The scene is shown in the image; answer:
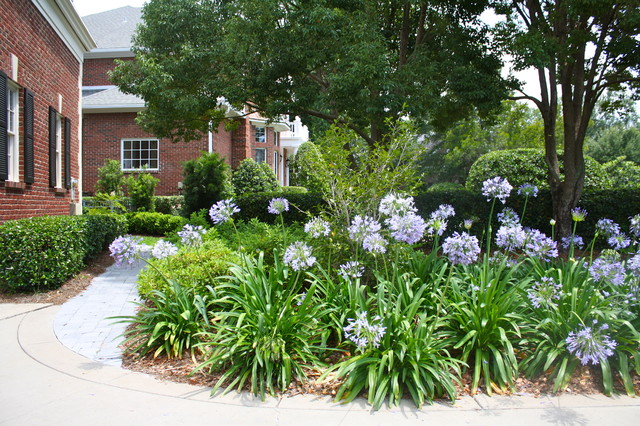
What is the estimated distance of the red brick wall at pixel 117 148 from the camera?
18.3m

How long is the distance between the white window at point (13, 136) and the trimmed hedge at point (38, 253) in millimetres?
1532

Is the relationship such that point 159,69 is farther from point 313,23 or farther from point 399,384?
point 399,384

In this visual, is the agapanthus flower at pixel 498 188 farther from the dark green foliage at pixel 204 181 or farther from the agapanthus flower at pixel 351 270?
the dark green foliage at pixel 204 181

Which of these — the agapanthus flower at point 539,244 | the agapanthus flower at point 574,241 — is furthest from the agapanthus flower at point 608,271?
the agapanthus flower at point 574,241

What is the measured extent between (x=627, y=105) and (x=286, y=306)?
10.8m

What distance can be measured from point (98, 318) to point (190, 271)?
4.48 feet

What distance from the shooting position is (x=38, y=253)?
6.22 metres

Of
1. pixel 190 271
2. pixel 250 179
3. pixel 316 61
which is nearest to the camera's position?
pixel 190 271

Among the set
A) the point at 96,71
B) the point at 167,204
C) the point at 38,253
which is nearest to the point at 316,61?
the point at 38,253

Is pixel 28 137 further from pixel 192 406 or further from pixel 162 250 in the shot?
pixel 192 406

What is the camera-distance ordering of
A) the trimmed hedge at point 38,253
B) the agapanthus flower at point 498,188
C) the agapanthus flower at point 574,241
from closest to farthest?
1. the agapanthus flower at point 498,188
2. the agapanthus flower at point 574,241
3. the trimmed hedge at point 38,253

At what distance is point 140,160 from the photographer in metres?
18.5

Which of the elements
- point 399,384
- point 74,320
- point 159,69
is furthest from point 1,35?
point 399,384

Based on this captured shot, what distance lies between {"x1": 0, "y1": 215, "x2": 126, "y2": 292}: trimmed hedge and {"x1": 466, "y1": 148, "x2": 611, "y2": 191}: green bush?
1015 cm
